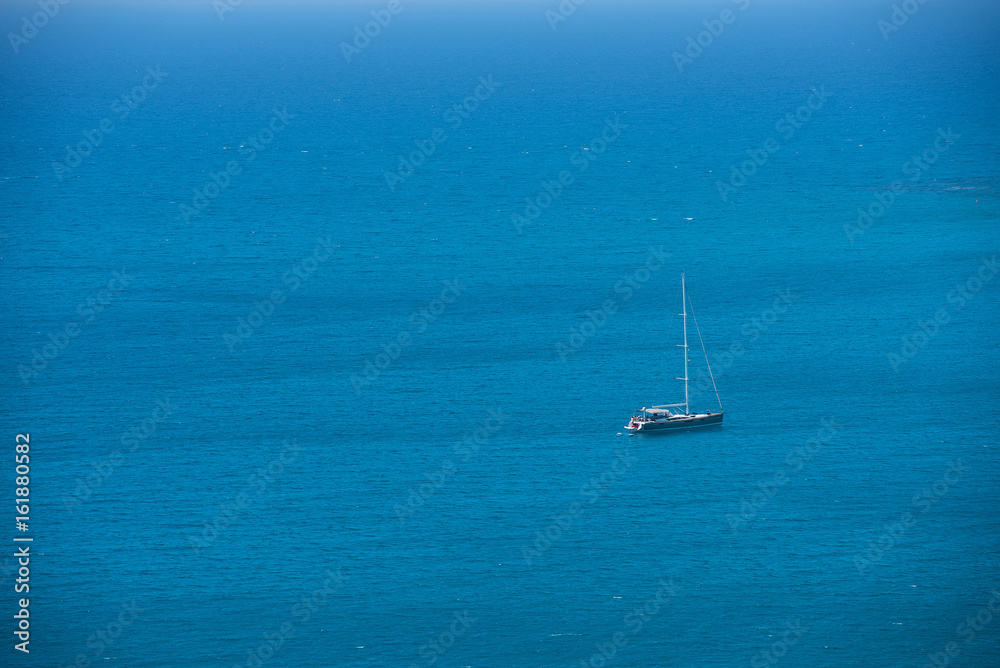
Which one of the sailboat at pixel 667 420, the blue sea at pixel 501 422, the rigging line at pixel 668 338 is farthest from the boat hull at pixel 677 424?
the rigging line at pixel 668 338

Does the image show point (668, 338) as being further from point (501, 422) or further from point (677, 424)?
point (501, 422)

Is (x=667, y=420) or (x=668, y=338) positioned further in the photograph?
(x=668, y=338)

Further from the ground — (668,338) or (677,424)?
(668,338)

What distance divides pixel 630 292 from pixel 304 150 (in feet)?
A: 255

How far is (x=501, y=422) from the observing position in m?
86.6

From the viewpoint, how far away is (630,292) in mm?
111312

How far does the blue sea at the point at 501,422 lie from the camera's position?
65.6m

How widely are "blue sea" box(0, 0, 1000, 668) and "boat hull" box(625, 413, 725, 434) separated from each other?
3.75 ft

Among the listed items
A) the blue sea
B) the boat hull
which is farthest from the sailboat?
the blue sea

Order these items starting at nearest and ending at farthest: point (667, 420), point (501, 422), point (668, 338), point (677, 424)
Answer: point (667, 420) → point (677, 424) → point (501, 422) → point (668, 338)

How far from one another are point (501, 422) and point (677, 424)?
11869 mm

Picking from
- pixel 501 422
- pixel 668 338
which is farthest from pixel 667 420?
pixel 668 338

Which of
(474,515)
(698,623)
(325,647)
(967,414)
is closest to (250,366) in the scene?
(474,515)

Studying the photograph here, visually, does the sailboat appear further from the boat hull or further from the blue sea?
the blue sea
